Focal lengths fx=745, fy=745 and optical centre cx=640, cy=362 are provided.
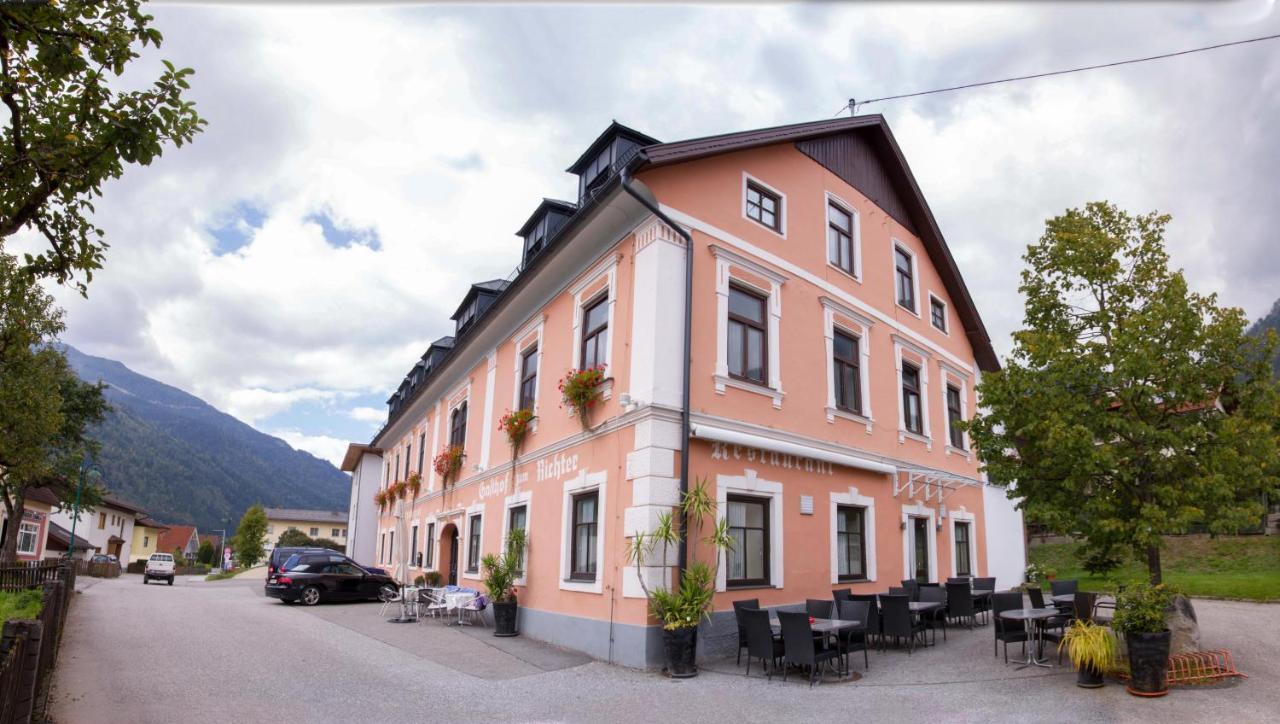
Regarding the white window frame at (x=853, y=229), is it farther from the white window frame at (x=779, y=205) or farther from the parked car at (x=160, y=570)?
the parked car at (x=160, y=570)

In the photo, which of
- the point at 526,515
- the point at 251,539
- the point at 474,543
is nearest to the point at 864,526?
the point at 526,515

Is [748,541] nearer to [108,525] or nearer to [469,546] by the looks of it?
[469,546]

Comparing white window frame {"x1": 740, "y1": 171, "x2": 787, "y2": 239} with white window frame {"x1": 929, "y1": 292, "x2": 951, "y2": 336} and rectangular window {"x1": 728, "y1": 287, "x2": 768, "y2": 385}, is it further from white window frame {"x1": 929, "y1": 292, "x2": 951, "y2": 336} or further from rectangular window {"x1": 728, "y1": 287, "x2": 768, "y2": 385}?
white window frame {"x1": 929, "y1": 292, "x2": 951, "y2": 336}

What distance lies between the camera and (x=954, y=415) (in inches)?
747

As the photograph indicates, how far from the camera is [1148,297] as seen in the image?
9.63 metres

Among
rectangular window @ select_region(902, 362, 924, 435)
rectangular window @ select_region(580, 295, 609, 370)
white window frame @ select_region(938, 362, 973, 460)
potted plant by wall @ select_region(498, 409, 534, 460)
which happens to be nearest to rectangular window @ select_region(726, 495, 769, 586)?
rectangular window @ select_region(580, 295, 609, 370)

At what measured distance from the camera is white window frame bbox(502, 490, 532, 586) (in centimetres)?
1388

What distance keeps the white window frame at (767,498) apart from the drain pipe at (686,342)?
0.76m

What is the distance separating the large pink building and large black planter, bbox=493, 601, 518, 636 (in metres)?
0.23

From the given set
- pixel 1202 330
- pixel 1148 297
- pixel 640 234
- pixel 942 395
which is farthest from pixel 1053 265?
pixel 942 395

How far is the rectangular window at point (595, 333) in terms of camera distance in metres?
12.7

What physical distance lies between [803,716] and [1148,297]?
6.93 meters

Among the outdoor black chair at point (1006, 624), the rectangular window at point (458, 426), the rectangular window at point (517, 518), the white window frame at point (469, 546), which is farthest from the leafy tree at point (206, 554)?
the outdoor black chair at point (1006, 624)

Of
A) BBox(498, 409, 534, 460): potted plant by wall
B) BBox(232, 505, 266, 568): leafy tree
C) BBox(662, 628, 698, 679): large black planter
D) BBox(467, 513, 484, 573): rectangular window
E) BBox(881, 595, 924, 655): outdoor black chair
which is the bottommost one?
BBox(232, 505, 266, 568): leafy tree
